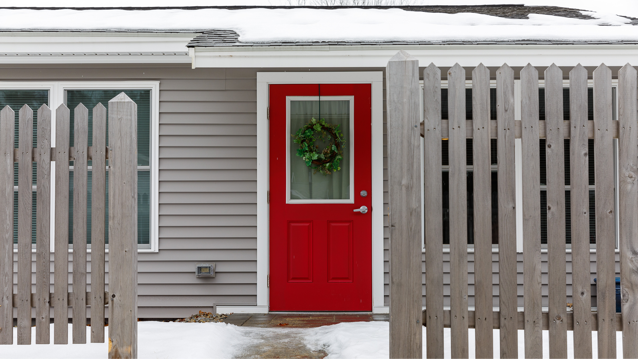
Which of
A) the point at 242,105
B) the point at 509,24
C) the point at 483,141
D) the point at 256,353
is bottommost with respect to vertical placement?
the point at 256,353

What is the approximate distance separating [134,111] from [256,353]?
1744 millimetres

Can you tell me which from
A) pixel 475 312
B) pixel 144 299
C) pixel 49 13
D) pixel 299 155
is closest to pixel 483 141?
pixel 475 312

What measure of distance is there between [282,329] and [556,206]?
241 cm

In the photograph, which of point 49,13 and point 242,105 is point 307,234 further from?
point 49,13

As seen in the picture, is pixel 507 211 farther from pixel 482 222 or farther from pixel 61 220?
pixel 61 220

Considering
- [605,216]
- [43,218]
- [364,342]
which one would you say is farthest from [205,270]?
[605,216]

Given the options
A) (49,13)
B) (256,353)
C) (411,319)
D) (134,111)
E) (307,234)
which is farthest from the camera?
(49,13)

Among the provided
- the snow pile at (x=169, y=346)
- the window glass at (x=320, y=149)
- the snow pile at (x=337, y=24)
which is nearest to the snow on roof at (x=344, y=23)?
the snow pile at (x=337, y=24)

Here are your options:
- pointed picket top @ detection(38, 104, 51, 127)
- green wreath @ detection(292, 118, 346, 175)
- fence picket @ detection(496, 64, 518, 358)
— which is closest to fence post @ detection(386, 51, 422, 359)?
fence picket @ detection(496, 64, 518, 358)

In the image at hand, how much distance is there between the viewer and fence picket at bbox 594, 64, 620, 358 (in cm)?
255

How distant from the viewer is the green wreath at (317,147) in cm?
488

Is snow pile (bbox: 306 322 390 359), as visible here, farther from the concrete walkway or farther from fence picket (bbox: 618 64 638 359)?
fence picket (bbox: 618 64 638 359)

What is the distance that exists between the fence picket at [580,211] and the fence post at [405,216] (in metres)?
0.79

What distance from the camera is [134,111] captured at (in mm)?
2881
